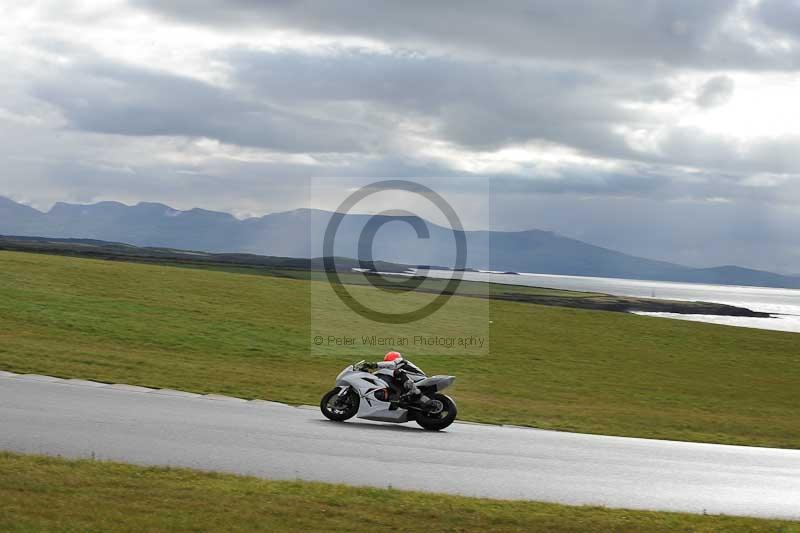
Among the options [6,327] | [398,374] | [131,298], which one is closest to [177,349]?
[6,327]

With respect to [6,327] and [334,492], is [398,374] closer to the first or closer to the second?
[334,492]

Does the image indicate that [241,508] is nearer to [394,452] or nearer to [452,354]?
[394,452]

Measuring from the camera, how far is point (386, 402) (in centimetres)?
1758

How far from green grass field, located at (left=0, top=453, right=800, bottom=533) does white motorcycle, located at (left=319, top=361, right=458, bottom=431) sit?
679 centimetres

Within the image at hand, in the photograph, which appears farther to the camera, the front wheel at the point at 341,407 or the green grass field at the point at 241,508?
the front wheel at the point at 341,407

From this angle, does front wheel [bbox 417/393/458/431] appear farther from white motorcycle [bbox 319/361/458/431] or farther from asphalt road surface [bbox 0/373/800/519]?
asphalt road surface [bbox 0/373/800/519]

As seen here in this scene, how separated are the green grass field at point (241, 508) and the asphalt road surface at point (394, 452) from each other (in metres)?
0.78

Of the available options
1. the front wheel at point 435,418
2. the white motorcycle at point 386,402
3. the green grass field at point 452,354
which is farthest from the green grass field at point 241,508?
the green grass field at point 452,354

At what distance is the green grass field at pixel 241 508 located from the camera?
8.47 meters

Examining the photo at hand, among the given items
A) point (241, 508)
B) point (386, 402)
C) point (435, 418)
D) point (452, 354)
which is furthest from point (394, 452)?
point (452, 354)

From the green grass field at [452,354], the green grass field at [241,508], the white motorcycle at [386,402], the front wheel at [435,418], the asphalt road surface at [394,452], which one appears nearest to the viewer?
the green grass field at [241,508]

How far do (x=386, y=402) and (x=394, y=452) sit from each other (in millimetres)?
3456

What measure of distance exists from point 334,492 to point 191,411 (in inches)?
289

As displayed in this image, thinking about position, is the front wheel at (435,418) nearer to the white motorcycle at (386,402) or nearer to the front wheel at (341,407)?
the white motorcycle at (386,402)
